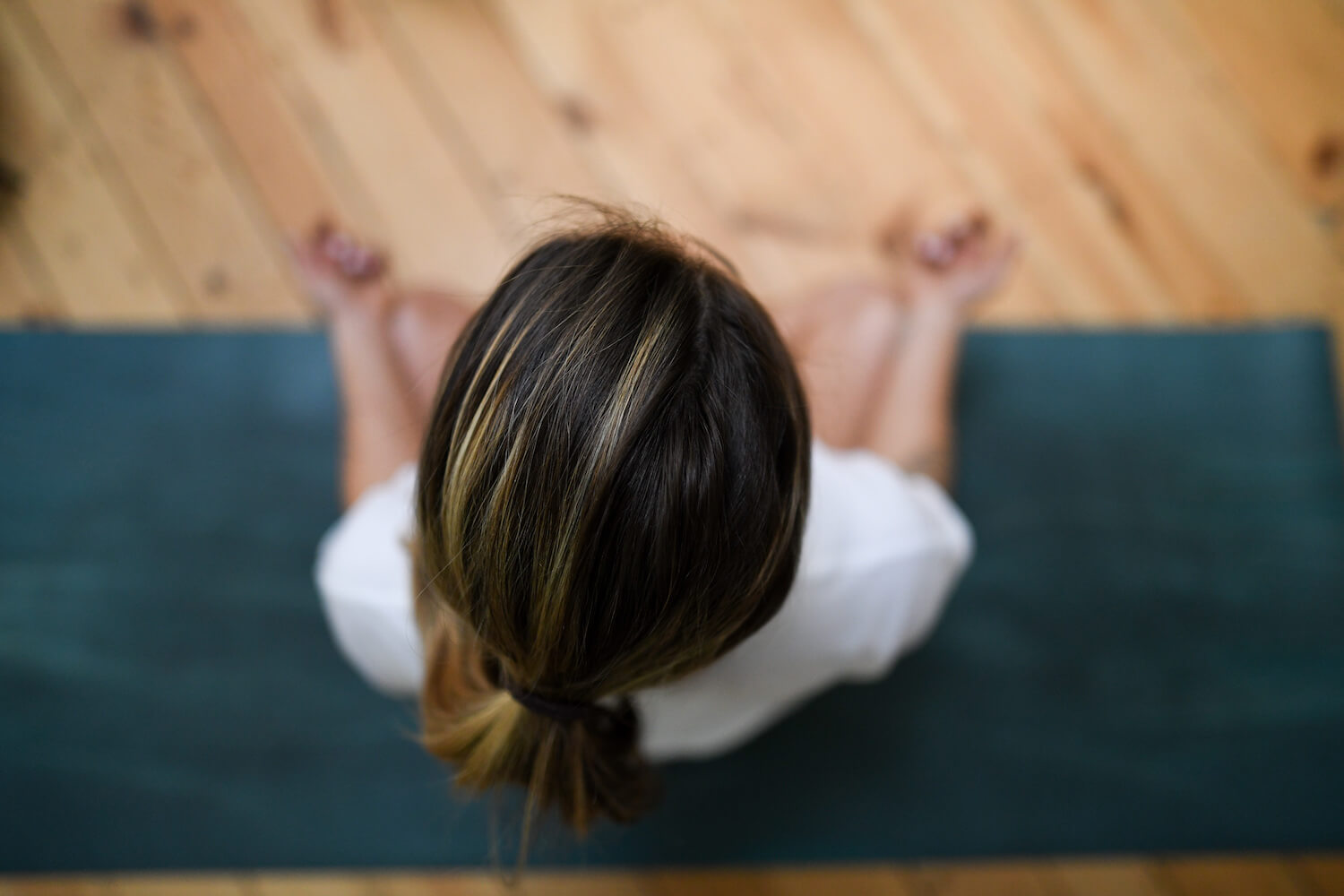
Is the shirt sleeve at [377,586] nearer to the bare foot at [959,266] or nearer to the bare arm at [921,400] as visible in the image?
the bare arm at [921,400]

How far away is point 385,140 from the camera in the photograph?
108 centimetres

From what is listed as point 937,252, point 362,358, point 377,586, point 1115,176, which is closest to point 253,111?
point 362,358

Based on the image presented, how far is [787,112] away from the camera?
43.5 inches

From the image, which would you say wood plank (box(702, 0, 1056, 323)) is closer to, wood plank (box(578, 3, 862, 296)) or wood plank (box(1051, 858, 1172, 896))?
wood plank (box(578, 3, 862, 296))

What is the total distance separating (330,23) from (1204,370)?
1.25 meters

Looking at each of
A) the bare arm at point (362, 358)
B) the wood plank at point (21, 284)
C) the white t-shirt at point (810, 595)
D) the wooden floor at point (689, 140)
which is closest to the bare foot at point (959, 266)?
the wooden floor at point (689, 140)

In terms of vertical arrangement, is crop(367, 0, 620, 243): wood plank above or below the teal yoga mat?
above

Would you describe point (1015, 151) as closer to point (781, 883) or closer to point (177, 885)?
point (781, 883)

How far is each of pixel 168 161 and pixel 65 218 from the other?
154 millimetres

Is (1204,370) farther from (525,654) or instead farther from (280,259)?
(280,259)

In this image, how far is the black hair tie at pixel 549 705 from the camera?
46 cm

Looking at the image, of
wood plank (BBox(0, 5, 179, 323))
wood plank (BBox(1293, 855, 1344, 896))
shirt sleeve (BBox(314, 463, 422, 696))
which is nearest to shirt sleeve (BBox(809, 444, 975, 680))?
shirt sleeve (BBox(314, 463, 422, 696))

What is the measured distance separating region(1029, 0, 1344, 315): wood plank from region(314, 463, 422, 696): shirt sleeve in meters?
1.09

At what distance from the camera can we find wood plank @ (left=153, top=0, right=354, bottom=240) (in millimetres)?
1068
